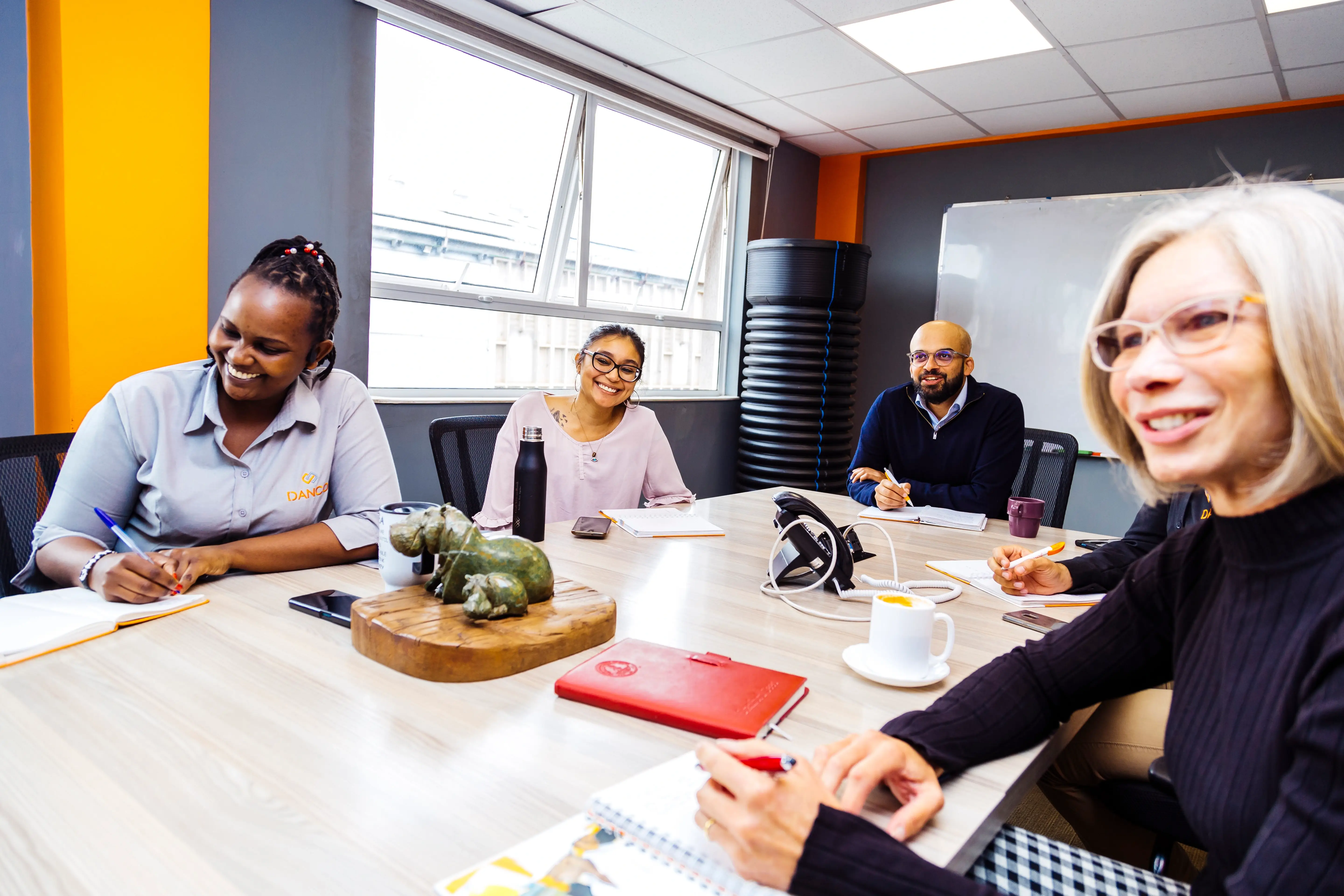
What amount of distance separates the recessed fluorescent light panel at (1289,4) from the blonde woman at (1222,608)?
10.1ft

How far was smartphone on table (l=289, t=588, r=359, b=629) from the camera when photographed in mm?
1189

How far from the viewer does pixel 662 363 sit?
492 cm

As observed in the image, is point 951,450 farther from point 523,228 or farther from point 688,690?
point 523,228

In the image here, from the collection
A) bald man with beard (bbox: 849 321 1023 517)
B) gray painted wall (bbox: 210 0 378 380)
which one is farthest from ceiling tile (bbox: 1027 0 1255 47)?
gray painted wall (bbox: 210 0 378 380)

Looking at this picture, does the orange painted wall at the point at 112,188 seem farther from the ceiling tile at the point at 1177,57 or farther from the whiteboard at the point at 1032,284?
the whiteboard at the point at 1032,284

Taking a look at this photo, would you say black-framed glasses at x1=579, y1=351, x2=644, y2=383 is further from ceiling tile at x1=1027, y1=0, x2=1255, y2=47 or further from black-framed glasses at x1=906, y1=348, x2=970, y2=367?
ceiling tile at x1=1027, y1=0, x2=1255, y2=47

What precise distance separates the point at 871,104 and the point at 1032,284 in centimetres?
145

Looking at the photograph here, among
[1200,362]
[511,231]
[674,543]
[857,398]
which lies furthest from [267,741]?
[857,398]

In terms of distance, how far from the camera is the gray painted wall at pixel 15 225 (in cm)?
226

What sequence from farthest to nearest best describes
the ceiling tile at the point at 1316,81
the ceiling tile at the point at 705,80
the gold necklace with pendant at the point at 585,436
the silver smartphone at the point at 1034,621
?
the ceiling tile at the point at 705,80 < the ceiling tile at the point at 1316,81 < the gold necklace with pendant at the point at 585,436 < the silver smartphone at the point at 1034,621

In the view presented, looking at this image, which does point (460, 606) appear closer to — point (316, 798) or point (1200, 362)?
point (316, 798)

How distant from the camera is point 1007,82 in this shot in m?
3.84

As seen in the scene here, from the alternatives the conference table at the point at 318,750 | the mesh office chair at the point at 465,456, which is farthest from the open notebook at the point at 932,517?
the mesh office chair at the point at 465,456

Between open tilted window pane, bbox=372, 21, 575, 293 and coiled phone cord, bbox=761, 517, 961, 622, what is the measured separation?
2.61m
